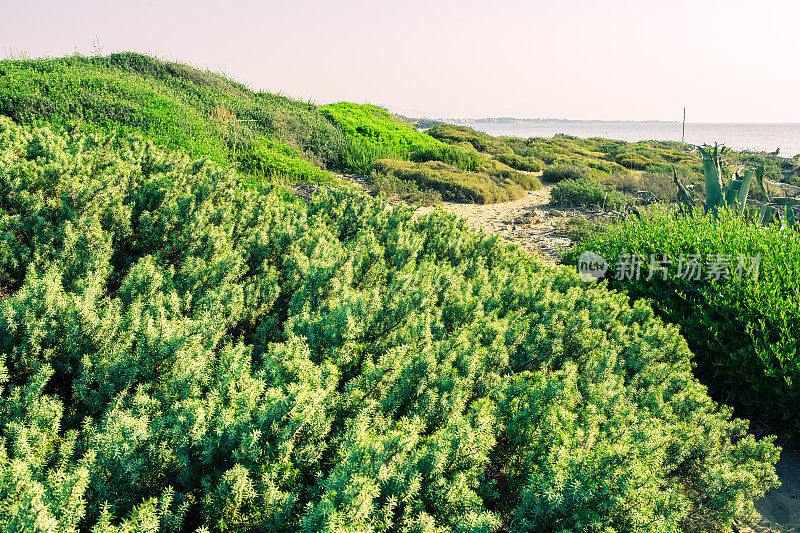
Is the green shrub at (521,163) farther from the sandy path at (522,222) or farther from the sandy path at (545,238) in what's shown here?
the sandy path at (522,222)

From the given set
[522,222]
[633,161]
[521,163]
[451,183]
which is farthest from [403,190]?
[633,161]

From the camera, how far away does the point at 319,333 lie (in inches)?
99.2

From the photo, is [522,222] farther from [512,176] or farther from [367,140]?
[367,140]

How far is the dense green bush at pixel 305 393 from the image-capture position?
1.48 m

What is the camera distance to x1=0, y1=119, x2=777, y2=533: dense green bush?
148cm

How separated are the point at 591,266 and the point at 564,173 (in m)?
11.8

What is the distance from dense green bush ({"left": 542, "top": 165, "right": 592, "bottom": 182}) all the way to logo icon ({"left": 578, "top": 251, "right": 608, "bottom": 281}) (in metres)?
10.9

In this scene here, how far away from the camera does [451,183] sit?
38.6 ft

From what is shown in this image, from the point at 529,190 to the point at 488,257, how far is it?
33.8 ft

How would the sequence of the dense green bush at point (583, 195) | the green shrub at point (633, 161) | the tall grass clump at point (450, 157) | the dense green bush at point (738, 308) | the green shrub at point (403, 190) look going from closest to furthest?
the dense green bush at point (738, 308) < the green shrub at point (403, 190) < the dense green bush at point (583, 195) < the tall grass clump at point (450, 157) < the green shrub at point (633, 161)

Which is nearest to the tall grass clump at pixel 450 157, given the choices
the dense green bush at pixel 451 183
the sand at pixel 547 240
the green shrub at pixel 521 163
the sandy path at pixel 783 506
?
the dense green bush at pixel 451 183

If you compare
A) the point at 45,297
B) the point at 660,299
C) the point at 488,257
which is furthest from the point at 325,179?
the point at 45,297

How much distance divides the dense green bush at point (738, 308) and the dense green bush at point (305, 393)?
2.50ft

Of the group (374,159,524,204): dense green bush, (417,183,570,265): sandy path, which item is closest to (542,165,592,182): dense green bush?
(417,183,570,265): sandy path
